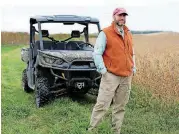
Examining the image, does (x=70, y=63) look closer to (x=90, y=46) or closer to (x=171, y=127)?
(x=90, y=46)

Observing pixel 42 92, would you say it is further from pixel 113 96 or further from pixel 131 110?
pixel 113 96

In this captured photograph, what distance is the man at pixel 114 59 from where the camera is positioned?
19.2ft

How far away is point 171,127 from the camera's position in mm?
6898

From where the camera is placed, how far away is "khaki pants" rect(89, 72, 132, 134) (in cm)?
601

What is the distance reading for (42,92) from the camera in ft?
28.1

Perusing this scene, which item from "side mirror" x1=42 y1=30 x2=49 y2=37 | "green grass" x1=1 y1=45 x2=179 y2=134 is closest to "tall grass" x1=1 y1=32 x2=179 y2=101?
"green grass" x1=1 y1=45 x2=179 y2=134

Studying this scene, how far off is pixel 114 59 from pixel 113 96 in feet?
1.83

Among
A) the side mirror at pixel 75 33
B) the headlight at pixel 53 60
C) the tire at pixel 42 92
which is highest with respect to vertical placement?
the side mirror at pixel 75 33

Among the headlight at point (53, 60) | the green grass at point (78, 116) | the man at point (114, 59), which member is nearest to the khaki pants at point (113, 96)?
the man at point (114, 59)

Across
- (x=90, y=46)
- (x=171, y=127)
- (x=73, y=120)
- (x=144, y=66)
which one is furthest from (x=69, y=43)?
(x=171, y=127)

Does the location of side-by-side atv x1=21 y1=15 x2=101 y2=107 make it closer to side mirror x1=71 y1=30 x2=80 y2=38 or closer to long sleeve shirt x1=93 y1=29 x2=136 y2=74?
side mirror x1=71 y1=30 x2=80 y2=38

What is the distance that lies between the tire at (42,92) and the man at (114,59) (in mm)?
2564

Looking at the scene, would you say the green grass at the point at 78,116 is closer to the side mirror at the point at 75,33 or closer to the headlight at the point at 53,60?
the headlight at the point at 53,60

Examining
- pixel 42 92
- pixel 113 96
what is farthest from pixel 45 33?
pixel 113 96
